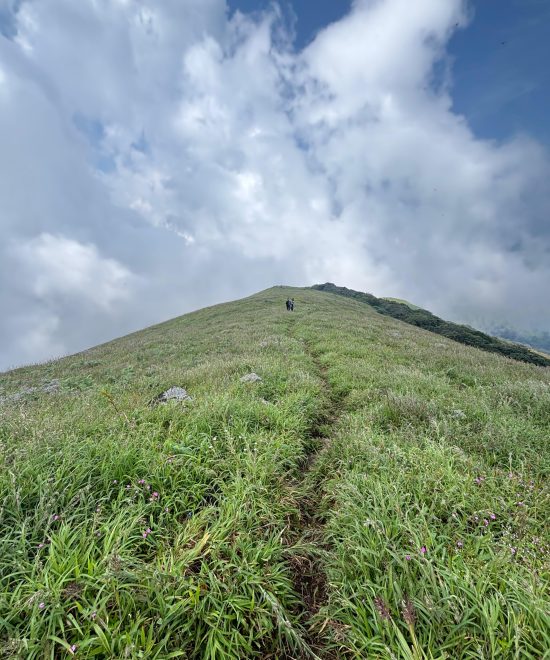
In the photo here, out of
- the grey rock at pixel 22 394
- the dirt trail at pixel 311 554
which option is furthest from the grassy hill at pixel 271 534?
the grey rock at pixel 22 394

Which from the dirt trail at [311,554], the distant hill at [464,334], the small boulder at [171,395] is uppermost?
the distant hill at [464,334]

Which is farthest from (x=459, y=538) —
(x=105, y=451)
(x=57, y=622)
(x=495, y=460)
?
(x=105, y=451)

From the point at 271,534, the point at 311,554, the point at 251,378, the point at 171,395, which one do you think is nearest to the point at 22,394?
the point at 171,395

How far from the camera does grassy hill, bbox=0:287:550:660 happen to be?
2428mm

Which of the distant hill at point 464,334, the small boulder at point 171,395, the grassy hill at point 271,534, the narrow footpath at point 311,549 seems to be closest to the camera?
the grassy hill at point 271,534

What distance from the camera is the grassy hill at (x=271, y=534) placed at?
2.43 meters

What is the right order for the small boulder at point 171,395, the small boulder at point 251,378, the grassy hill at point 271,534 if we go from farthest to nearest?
1. the small boulder at point 251,378
2. the small boulder at point 171,395
3. the grassy hill at point 271,534

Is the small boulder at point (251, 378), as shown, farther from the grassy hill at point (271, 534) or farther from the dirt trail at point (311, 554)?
the dirt trail at point (311, 554)

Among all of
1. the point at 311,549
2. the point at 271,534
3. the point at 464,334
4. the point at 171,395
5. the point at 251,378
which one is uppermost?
the point at 464,334

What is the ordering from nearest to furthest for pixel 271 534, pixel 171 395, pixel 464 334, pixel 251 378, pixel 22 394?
pixel 271 534
pixel 171 395
pixel 251 378
pixel 22 394
pixel 464 334

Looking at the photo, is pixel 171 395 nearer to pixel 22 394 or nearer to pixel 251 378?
pixel 251 378

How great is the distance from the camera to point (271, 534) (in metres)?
3.60

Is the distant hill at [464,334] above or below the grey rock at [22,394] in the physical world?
above

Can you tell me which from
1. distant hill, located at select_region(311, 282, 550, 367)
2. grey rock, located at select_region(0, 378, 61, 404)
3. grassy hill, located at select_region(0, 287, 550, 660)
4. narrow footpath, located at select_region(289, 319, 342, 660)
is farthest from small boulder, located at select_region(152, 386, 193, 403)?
distant hill, located at select_region(311, 282, 550, 367)
